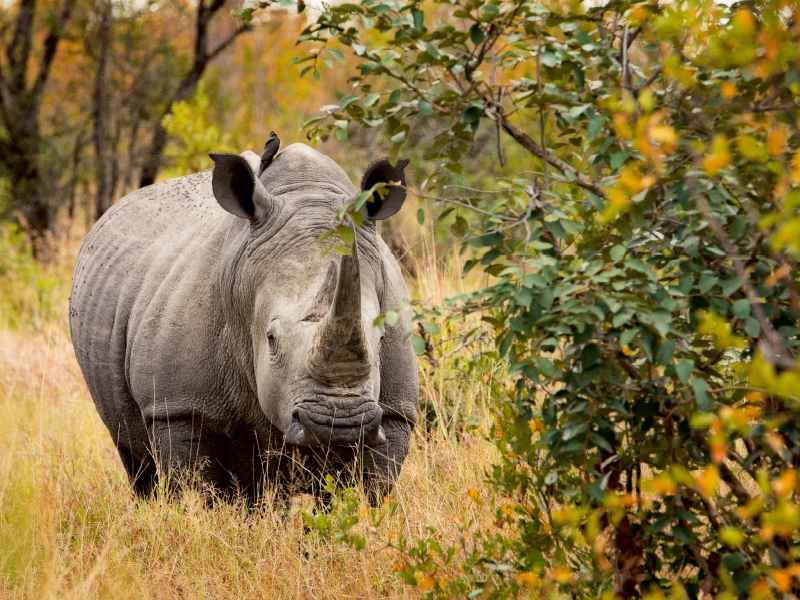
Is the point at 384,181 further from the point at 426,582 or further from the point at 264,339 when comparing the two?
the point at 426,582

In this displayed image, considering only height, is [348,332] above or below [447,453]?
above

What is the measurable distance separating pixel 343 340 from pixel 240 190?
42.1 inches

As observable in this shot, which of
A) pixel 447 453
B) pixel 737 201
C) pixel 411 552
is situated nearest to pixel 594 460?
pixel 411 552

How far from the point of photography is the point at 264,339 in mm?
4242

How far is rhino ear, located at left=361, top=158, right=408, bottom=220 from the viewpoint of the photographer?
4082 millimetres

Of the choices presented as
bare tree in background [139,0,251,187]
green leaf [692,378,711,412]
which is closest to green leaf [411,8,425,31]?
green leaf [692,378,711,412]

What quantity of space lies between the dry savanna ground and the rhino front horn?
0.58 meters

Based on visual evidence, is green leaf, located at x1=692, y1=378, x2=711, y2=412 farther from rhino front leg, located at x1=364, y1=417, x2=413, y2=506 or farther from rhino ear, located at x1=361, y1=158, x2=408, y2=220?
rhino front leg, located at x1=364, y1=417, x2=413, y2=506

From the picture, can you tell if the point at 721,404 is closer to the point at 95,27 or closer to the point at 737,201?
the point at 737,201

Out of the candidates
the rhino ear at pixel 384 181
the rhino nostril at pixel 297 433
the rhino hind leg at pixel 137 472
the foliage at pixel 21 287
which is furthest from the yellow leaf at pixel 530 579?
the foliage at pixel 21 287

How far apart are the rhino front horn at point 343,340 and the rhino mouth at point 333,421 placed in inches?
3.6

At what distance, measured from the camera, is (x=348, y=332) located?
3.72 m

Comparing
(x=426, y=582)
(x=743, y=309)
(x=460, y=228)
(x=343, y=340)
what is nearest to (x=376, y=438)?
(x=343, y=340)

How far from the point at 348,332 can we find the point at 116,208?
304cm
